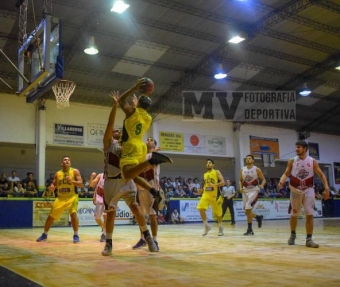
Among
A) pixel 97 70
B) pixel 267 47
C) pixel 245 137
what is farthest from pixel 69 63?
pixel 245 137

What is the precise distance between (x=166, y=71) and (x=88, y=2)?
7.14 metres

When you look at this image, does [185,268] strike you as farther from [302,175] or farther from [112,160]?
[302,175]

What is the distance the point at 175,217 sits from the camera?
21.5 meters

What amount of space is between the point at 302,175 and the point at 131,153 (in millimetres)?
3592

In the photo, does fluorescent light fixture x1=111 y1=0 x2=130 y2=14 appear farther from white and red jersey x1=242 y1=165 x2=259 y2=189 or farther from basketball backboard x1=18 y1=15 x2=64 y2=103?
white and red jersey x1=242 y1=165 x2=259 y2=189

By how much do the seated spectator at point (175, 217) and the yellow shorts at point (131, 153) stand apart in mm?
15683

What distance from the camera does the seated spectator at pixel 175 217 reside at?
70.0 feet

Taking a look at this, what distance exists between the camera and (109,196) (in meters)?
6.18

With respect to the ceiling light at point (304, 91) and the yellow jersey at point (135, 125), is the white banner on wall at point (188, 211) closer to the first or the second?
the ceiling light at point (304, 91)

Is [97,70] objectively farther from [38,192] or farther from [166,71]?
[38,192]

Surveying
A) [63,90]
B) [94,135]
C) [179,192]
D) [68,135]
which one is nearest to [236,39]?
[63,90]

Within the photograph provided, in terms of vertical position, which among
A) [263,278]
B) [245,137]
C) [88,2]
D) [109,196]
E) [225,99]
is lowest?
[263,278]

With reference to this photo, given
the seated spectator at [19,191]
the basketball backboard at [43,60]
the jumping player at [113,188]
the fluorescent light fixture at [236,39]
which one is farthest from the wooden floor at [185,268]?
the fluorescent light fixture at [236,39]

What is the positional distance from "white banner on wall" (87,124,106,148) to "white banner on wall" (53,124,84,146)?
1.42ft
